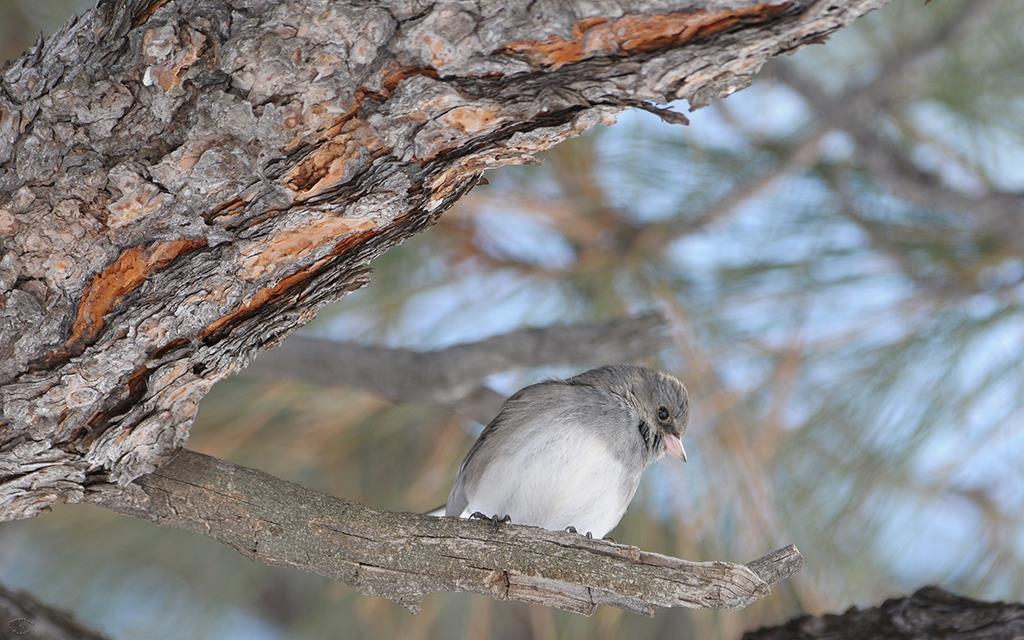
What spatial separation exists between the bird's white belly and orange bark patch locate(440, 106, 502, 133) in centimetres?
96

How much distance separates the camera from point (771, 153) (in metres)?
2.17

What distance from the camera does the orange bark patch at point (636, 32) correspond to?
858mm

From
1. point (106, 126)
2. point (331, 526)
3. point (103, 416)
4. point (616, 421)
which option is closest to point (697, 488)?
point (616, 421)

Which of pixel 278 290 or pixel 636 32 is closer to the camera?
pixel 636 32

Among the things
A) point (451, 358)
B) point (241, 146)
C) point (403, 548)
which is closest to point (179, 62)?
point (241, 146)

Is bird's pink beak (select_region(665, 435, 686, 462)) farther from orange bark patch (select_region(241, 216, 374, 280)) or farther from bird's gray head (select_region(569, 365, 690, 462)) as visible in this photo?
orange bark patch (select_region(241, 216, 374, 280))

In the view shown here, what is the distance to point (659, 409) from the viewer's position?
200 centimetres

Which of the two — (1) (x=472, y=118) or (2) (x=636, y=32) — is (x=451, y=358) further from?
(2) (x=636, y=32)

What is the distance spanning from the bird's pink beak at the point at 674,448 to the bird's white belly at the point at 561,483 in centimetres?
13

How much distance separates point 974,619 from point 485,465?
87 centimetres

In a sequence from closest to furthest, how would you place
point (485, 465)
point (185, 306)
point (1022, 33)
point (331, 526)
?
point (185, 306)
point (331, 526)
point (485, 465)
point (1022, 33)

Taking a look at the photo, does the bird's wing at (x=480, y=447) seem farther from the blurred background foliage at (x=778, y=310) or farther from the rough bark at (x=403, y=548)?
the rough bark at (x=403, y=548)

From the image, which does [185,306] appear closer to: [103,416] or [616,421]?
[103,416]

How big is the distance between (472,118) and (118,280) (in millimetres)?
420
